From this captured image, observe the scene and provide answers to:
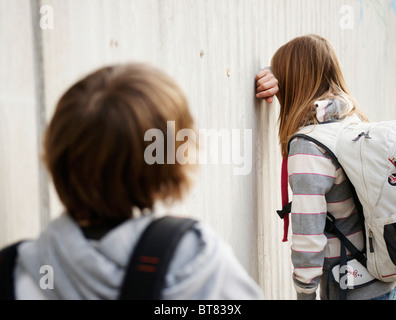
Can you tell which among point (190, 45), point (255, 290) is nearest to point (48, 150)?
point (255, 290)

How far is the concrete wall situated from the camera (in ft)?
4.24

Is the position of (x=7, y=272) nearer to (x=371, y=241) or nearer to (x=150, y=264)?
(x=150, y=264)

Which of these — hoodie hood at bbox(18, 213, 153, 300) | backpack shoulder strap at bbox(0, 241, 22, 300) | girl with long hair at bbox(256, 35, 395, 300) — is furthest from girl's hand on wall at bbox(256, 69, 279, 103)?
backpack shoulder strap at bbox(0, 241, 22, 300)

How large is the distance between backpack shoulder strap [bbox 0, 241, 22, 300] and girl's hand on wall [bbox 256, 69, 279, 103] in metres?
1.76

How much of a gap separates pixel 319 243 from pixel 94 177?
125cm

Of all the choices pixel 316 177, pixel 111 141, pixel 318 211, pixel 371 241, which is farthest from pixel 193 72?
pixel 111 141

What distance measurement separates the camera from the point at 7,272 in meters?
0.87

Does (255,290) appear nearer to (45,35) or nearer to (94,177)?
(94,177)

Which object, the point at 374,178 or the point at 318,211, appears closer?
the point at 374,178

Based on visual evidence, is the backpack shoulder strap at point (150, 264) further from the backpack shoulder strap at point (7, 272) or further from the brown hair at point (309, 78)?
the brown hair at point (309, 78)

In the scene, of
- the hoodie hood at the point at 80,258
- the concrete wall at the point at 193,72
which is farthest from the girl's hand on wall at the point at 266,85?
the hoodie hood at the point at 80,258

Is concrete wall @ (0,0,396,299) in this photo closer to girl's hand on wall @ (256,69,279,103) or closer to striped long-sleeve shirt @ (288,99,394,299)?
girl's hand on wall @ (256,69,279,103)

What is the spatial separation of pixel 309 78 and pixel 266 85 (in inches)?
15.2

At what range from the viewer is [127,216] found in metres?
0.93
